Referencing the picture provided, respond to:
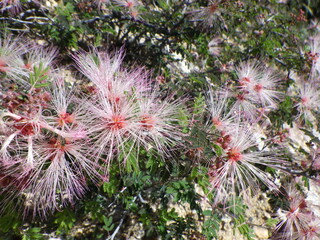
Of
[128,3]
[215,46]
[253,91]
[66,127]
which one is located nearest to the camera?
[66,127]

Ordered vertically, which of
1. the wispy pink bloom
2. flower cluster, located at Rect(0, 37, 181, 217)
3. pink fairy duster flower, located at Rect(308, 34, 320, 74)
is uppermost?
pink fairy duster flower, located at Rect(308, 34, 320, 74)

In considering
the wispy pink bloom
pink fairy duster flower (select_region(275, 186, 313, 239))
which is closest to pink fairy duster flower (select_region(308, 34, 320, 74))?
pink fairy duster flower (select_region(275, 186, 313, 239))

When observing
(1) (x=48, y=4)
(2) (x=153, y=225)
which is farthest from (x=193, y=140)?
(1) (x=48, y=4)

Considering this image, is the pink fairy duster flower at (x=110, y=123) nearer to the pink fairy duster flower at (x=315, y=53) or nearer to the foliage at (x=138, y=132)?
the foliage at (x=138, y=132)

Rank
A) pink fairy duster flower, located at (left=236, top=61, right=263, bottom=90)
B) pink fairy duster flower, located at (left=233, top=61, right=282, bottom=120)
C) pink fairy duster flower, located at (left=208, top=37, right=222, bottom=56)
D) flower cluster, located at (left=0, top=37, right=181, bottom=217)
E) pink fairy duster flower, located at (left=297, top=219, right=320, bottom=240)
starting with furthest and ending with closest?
pink fairy duster flower, located at (left=208, top=37, right=222, bottom=56)
pink fairy duster flower, located at (left=236, top=61, right=263, bottom=90)
pink fairy duster flower, located at (left=233, top=61, right=282, bottom=120)
pink fairy duster flower, located at (left=297, top=219, right=320, bottom=240)
flower cluster, located at (left=0, top=37, right=181, bottom=217)

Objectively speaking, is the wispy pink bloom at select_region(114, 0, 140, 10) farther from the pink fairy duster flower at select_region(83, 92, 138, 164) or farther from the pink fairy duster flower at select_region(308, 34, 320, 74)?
the pink fairy duster flower at select_region(308, 34, 320, 74)

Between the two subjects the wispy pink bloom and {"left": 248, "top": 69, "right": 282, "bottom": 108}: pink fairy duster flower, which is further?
the wispy pink bloom

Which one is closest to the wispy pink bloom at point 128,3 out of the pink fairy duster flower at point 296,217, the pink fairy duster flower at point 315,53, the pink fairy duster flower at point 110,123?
the pink fairy duster flower at point 110,123

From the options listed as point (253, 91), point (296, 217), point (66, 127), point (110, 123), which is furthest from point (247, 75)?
point (66, 127)

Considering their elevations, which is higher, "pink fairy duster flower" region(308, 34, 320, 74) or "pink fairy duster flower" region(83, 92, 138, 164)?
"pink fairy duster flower" region(308, 34, 320, 74)

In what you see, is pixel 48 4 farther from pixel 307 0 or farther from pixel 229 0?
pixel 307 0

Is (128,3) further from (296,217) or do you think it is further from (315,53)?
(296,217)
